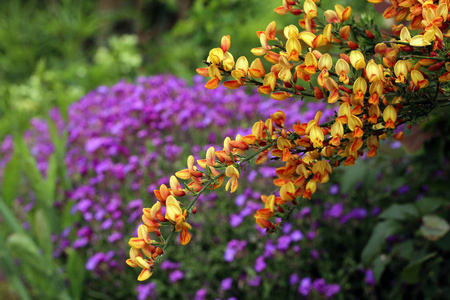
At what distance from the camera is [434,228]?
1248 mm

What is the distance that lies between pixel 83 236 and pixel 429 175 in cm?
163

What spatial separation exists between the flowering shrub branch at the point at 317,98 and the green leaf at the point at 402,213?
57cm

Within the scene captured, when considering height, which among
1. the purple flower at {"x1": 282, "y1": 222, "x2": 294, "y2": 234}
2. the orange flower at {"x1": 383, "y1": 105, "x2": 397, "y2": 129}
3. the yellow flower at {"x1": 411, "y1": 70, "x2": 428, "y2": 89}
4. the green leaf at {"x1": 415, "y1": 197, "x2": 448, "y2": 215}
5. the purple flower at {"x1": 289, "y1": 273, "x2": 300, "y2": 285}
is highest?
the yellow flower at {"x1": 411, "y1": 70, "x2": 428, "y2": 89}

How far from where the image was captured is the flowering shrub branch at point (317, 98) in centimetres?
77

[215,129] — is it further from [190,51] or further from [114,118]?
[190,51]

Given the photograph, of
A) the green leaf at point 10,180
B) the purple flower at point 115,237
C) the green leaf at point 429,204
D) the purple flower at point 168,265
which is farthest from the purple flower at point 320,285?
the green leaf at point 10,180

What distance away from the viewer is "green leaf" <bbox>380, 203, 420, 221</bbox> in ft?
4.49

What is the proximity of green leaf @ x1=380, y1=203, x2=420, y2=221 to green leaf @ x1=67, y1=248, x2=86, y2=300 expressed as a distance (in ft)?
4.46

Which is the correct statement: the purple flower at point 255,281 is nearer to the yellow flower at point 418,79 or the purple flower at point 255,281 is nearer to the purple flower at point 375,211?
the purple flower at point 375,211

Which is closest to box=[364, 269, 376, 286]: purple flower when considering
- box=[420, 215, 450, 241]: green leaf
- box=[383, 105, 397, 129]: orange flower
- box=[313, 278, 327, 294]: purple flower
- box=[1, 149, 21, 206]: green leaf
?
box=[313, 278, 327, 294]: purple flower

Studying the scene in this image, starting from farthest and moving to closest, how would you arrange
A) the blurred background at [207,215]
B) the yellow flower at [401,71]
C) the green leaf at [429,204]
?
the blurred background at [207,215] < the green leaf at [429,204] < the yellow flower at [401,71]

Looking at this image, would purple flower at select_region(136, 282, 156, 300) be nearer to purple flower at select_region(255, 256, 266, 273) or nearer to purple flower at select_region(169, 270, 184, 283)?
purple flower at select_region(169, 270, 184, 283)

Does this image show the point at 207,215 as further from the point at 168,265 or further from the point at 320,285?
the point at 320,285

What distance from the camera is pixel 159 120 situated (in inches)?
106
